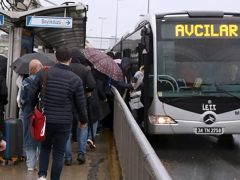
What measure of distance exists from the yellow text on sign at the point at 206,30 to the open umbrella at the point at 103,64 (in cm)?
150

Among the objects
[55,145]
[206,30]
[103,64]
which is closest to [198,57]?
[206,30]

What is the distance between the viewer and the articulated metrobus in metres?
10.6

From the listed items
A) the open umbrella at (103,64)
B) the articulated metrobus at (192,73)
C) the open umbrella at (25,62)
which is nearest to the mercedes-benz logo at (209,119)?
the articulated metrobus at (192,73)

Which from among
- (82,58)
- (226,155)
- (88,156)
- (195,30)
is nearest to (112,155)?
(88,156)

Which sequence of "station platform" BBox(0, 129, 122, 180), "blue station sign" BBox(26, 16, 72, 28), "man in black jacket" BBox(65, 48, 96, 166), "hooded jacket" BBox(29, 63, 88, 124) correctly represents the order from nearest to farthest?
1. "hooded jacket" BBox(29, 63, 88, 124)
2. "station platform" BBox(0, 129, 122, 180)
3. "man in black jacket" BBox(65, 48, 96, 166)
4. "blue station sign" BBox(26, 16, 72, 28)

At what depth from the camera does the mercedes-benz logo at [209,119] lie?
10586mm

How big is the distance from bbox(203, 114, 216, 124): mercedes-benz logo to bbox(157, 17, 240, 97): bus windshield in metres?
0.44

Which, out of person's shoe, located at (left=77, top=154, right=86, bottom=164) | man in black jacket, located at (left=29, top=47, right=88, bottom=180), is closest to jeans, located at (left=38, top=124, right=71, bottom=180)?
man in black jacket, located at (left=29, top=47, right=88, bottom=180)

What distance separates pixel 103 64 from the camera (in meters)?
10.5

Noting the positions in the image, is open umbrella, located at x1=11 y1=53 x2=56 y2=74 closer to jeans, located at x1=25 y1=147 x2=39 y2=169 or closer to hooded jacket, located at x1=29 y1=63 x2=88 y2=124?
jeans, located at x1=25 y1=147 x2=39 y2=169

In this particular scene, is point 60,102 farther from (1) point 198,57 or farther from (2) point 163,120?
(1) point 198,57

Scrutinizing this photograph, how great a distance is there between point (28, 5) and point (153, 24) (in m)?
3.83

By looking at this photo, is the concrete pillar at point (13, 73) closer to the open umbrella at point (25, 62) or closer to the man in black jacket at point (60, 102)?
the open umbrella at point (25, 62)

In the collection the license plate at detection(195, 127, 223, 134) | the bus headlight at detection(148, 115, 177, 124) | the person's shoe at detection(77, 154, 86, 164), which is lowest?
the person's shoe at detection(77, 154, 86, 164)
